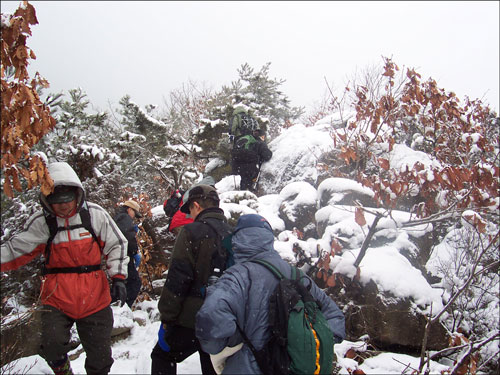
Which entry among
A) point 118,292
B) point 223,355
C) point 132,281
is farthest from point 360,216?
point 132,281

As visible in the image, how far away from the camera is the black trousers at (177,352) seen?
2648 millimetres

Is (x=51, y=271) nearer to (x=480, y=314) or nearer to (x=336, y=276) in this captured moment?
(x=336, y=276)

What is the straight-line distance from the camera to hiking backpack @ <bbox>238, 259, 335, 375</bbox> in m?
1.87

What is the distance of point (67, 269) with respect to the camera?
2.68 metres

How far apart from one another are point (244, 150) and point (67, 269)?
19.1 ft

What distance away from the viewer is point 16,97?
5.68 feet

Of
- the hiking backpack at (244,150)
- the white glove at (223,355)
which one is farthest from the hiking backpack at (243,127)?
the white glove at (223,355)

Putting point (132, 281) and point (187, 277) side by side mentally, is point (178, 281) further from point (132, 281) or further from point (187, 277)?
point (132, 281)

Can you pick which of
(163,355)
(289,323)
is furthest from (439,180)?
(163,355)

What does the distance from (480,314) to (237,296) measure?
20.1ft

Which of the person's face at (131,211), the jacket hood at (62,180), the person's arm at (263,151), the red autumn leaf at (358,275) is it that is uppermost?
the person's arm at (263,151)

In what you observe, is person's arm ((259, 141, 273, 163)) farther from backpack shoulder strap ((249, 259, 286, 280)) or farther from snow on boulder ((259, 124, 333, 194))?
backpack shoulder strap ((249, 259, 286, 280))

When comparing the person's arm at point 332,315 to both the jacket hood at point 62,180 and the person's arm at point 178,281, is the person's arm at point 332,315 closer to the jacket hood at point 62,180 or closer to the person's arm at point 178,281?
the person's arm at point 178,281

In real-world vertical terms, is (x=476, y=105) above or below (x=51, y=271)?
above
